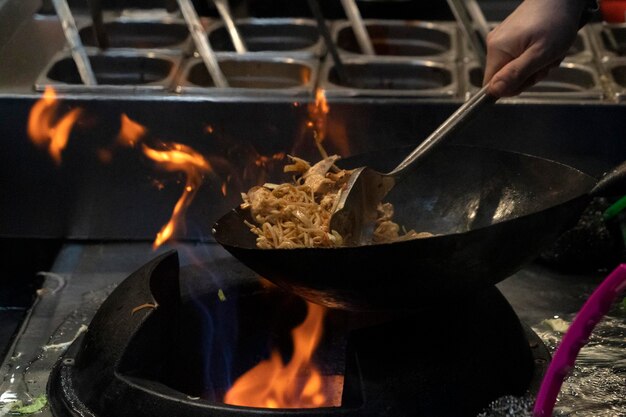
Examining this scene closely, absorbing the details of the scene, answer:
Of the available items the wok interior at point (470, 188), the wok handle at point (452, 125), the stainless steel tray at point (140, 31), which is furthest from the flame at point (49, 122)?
the wok handle at point (452, 125)

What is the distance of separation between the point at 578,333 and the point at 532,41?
76cm

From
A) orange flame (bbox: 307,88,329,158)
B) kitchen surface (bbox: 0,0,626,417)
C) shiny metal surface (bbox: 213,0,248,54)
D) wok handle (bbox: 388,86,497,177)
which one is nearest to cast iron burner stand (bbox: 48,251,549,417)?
kitchen surface (bbox: 0,0,626,417)

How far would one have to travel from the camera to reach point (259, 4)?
14.2 ft

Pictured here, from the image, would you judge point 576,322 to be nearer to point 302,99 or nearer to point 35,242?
point 302,99

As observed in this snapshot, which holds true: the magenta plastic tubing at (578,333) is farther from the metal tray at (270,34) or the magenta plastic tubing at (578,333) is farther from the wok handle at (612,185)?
the metal tray at (270,34)

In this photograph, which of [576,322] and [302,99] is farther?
[302,99]

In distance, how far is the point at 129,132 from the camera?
337 centimetres

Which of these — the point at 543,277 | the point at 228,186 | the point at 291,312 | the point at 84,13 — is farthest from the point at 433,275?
the point at 84,13

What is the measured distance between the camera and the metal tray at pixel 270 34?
13.2 ft

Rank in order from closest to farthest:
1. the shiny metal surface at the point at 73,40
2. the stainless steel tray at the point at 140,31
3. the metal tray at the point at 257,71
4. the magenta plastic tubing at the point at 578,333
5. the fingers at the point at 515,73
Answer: the magenta plastic tubing at the point at 578,333 → the fingers at the point at 515,73 → the shiny metal surface at the point at 73,40 → the metal tray at the point at 257,71 → the stainless steel tray at the point at 140,31

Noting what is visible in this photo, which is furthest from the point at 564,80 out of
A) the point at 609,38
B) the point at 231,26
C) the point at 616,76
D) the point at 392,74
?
the point at 231,26

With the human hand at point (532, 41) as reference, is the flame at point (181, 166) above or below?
below

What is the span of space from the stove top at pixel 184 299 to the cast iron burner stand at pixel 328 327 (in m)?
0.03

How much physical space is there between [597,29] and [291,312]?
2.11 metres
